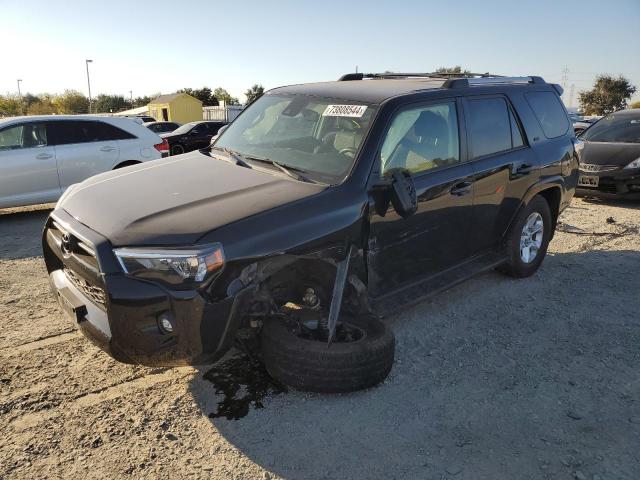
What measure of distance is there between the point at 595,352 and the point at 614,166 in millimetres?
6013

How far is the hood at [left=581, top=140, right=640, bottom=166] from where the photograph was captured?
28.3 feet

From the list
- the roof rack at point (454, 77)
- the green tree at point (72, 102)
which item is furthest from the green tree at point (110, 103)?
the roof rack at point (454, 77)

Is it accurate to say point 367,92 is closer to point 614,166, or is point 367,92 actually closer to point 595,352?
point 595,352

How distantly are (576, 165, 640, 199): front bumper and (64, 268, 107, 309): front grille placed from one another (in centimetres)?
858

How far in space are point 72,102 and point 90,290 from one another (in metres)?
82.0

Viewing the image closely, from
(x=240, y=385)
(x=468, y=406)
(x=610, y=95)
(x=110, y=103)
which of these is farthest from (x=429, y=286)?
(x=110, y=103)

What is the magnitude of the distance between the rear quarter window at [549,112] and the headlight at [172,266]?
385 cm

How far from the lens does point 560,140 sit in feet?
17.6

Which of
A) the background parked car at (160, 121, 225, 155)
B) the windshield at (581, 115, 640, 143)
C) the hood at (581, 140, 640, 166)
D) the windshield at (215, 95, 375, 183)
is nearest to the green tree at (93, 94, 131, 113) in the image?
the background parked car at (160, 121, 225, 155)

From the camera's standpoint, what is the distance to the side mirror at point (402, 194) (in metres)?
3.16

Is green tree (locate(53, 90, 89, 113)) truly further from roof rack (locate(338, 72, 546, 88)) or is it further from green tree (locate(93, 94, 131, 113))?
roof rack (locate(338, 72, 546, 88))

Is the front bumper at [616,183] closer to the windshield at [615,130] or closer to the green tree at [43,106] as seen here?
the windshield at [615,130]

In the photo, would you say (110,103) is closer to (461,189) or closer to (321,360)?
(461,189)

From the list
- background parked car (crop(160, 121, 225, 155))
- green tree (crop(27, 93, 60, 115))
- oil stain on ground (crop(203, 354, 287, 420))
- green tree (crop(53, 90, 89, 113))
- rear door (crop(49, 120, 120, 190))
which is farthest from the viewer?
green tree (crop(53, 90, 89, 113))
